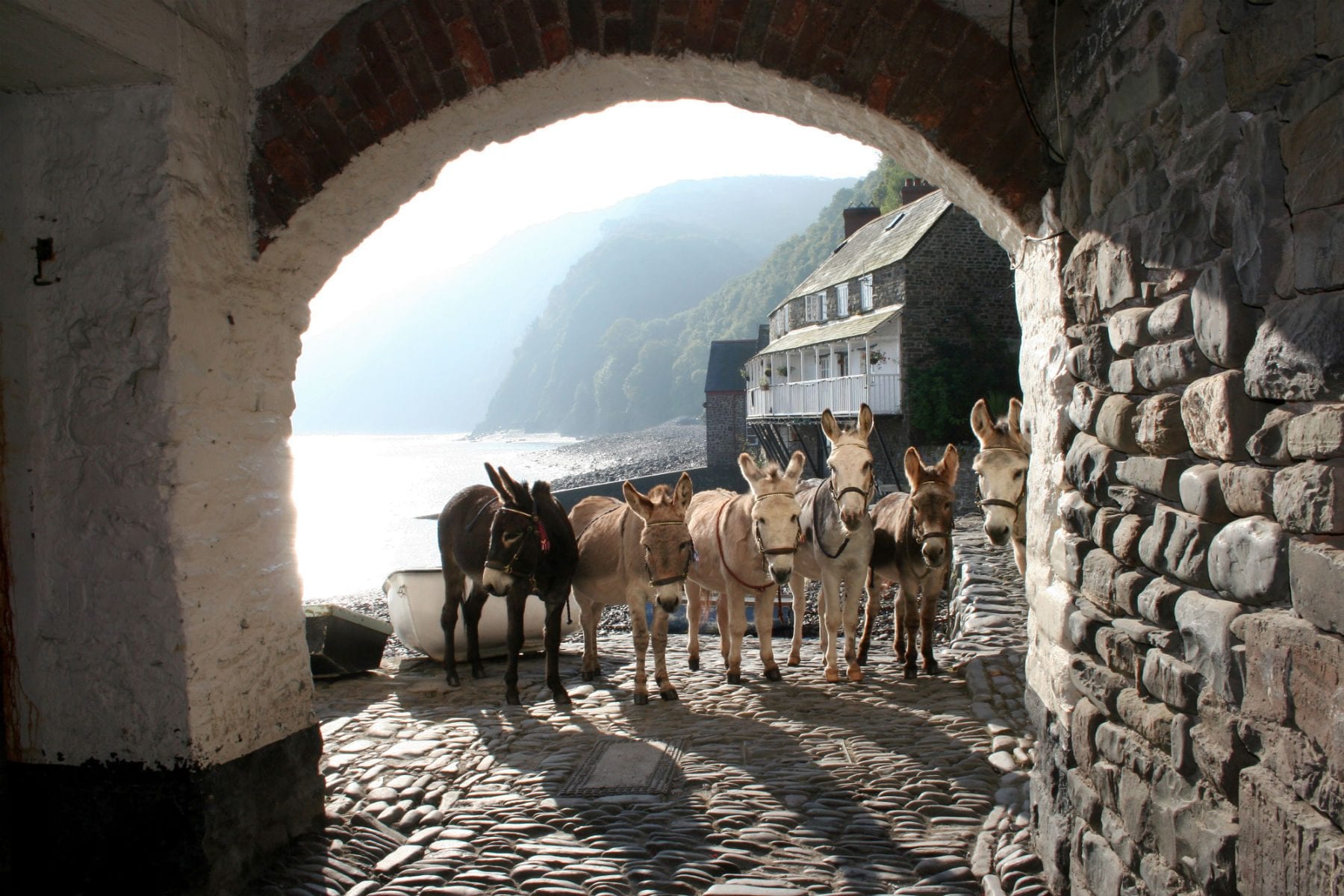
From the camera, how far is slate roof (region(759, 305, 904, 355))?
2685 centimetres

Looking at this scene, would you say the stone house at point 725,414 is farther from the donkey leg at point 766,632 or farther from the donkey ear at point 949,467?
the donkey ear at point 949,467

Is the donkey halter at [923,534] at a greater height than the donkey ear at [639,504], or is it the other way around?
the donkey ear at [639,504]

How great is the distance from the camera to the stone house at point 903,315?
26578mm

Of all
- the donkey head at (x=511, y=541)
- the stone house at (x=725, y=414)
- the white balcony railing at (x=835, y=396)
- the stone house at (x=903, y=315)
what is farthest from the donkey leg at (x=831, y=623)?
the stone house at (x=725, y=414)

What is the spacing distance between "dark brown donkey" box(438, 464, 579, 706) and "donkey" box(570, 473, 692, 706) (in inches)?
13.1

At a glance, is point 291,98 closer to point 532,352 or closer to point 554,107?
point 554,107

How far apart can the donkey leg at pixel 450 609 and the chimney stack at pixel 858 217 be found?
31.7 meters

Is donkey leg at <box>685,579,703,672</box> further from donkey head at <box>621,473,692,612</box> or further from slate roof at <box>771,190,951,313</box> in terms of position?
slate roof at <box>771,190,951,313</box>

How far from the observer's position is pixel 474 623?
24.5 feet

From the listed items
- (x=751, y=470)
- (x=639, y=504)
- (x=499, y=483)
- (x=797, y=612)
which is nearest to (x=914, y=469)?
(x=751, y=470)

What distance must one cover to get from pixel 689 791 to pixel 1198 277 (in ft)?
11.2

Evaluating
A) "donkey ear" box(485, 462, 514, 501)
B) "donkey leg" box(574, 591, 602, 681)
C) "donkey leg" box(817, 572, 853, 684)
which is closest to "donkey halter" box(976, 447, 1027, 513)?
"donkey leg" box(817, 572, 853, 684)

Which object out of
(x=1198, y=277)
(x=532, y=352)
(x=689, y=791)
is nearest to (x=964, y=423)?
(x=689, y=791)

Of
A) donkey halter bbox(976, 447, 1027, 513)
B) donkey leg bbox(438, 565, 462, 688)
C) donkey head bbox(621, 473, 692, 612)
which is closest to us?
donkey halter bbox(976, 447, 1027, 513)
